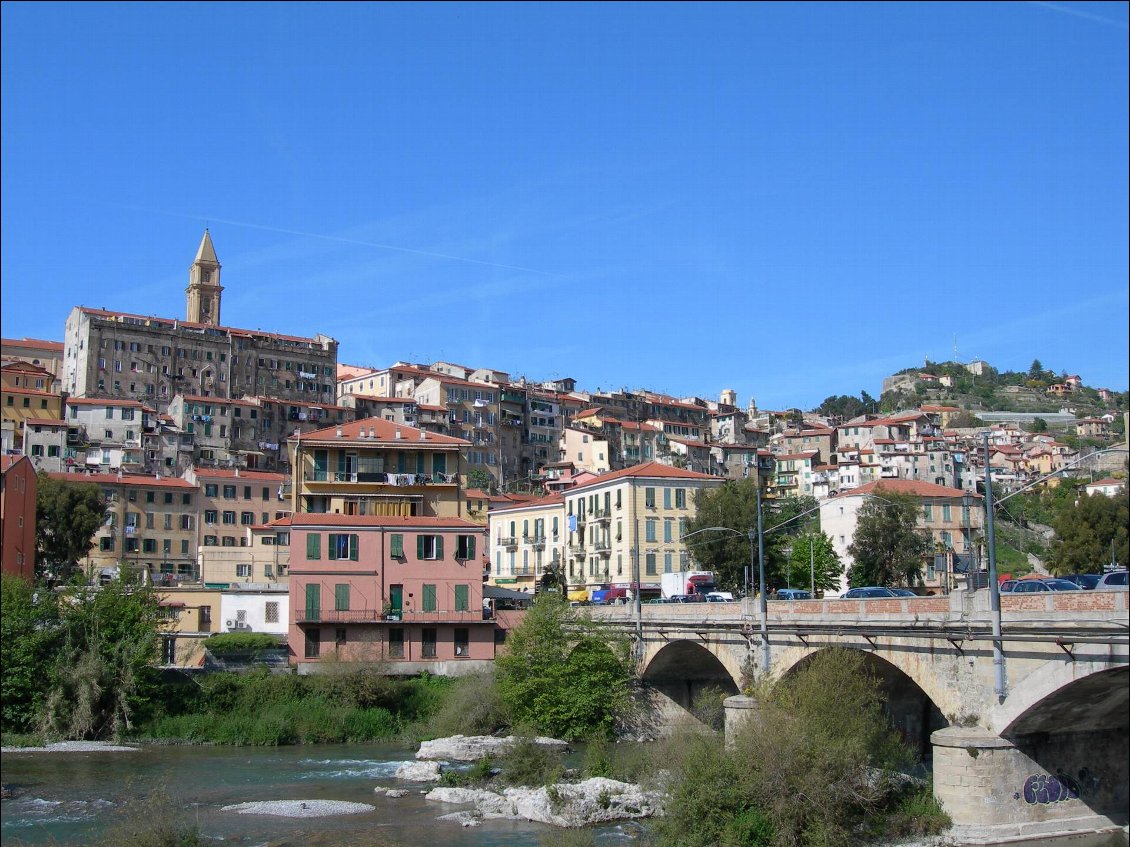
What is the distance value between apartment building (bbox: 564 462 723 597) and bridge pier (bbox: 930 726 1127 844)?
46.8 m

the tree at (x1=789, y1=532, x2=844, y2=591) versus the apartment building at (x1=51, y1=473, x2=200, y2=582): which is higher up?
the apartment building at (x1=51, y1=473, x2=200, y2=582)

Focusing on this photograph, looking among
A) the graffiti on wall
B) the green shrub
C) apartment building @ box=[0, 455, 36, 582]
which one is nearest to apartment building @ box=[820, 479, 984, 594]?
the green shrub

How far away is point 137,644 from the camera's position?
163 ft

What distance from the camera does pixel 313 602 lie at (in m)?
57.4

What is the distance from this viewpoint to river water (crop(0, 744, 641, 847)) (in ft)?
103

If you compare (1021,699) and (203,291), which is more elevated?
(203,291)

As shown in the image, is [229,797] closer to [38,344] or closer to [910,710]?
[910,710]

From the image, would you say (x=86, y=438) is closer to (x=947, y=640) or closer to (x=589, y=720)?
(x=589, y=720)

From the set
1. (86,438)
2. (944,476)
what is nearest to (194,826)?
(86,438)

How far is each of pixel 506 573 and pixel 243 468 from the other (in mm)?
32554

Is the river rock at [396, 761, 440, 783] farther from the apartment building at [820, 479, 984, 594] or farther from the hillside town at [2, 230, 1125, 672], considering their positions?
the apartment building at [820, 479, 984, 594]

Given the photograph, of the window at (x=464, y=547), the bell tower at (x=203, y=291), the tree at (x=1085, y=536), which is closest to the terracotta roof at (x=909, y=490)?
the tree at (x=1085, y=536)

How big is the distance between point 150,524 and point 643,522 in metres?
39.3

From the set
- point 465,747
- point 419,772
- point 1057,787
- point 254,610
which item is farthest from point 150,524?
point 1057,787
